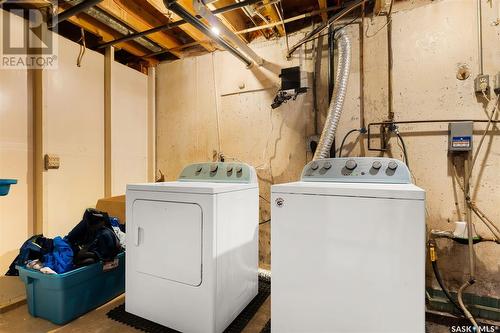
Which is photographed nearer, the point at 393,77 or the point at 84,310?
the point at 84,310

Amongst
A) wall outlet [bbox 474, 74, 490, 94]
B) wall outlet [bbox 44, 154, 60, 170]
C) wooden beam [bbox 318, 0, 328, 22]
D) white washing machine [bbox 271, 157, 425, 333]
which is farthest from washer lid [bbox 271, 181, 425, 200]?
wall outlet [bbox 44, 154, 60, 170]

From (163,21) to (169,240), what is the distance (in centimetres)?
219

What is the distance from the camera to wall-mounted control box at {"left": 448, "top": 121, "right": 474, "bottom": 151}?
5.74ft

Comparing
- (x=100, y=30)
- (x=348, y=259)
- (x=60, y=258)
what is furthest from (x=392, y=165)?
(x=100, y=30)

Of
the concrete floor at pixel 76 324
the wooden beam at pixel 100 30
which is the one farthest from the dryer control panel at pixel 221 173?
the wooden beam at pixel 100 30

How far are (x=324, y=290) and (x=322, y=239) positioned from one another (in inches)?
9.3

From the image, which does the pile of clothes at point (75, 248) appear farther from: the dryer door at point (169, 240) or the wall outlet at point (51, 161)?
the wall outlet at point (51, 161)

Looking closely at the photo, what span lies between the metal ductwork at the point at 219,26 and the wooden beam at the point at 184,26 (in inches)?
20.3

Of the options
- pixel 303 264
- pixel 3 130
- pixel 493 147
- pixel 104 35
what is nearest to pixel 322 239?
pixel 303 264

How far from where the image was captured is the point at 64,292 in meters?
1.56

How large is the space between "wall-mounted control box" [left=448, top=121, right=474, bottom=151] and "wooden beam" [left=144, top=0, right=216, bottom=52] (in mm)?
2283

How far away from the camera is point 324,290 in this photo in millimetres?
1153

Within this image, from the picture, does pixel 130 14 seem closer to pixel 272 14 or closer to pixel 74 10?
pixel 74 10

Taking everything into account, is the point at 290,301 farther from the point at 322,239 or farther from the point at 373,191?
the point at 373,191
